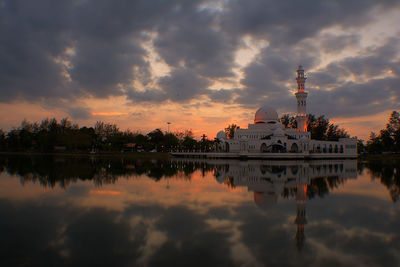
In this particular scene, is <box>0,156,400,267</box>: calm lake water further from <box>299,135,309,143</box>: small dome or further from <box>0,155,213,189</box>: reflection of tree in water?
<box>299,135,309,143</box>: small dome

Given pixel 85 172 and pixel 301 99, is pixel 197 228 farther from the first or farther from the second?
pixel 301 99

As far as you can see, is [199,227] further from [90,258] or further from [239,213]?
[90,258]

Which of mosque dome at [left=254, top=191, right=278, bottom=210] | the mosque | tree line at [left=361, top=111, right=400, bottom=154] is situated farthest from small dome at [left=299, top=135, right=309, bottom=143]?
mosque dome at [left=254, top=191, right=278, bottom=210]

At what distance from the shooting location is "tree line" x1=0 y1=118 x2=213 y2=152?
76.9 meters

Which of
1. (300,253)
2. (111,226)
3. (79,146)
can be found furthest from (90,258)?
(79,146)

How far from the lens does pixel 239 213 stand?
10.4 meters

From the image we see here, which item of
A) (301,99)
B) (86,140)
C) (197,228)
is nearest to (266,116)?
(301,99)

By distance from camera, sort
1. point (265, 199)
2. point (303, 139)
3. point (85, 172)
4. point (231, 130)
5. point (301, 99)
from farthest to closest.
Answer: point (231, 130) → point (301, 99) → point (303, 139) → point (85, 172) → point (265, 199)

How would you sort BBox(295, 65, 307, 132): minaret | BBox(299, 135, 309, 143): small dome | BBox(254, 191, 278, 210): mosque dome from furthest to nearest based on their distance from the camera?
1. BBox(295, 65, 307, 132): minaret
2. BBox(299, 135, 309, 143): small dome
3. BBox(254, 191, 278, 210): mosque dome

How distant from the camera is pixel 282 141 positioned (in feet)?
202

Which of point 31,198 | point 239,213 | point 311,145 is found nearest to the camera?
point 239,213

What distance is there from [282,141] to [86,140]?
5080 cm

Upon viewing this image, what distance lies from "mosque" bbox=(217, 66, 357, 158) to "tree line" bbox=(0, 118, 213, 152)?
15963 mm

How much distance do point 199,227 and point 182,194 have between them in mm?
5847
